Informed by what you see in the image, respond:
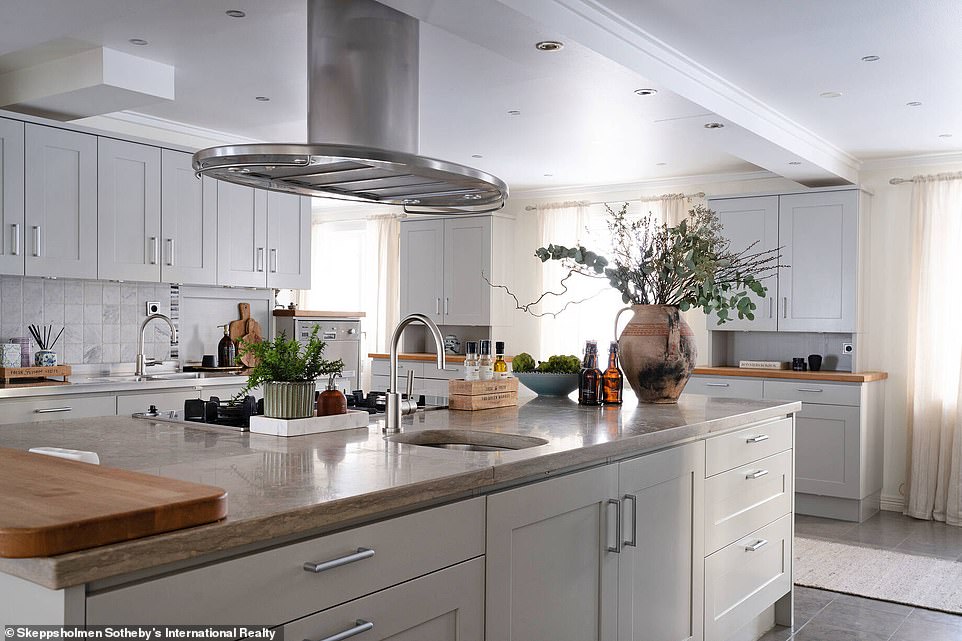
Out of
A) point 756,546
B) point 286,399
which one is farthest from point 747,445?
point 286,399

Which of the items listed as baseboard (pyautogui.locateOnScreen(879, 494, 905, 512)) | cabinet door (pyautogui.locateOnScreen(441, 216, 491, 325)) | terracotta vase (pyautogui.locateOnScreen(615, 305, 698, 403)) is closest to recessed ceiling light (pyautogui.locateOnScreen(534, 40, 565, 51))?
terracotta vase (pyautogui.locateOnScreen(615, 305, 698, 403))

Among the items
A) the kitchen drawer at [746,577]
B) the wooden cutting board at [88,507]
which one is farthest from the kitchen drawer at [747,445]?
the wooden cutting board at [88,507]

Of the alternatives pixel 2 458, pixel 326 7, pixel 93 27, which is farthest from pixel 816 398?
pixel 2 458

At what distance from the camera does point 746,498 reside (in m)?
3.24

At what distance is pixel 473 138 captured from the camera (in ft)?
18.5

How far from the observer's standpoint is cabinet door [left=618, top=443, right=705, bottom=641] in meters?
2.53

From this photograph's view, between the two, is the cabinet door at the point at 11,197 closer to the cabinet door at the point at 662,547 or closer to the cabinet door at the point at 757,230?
the cabinet door at the point at 662,547

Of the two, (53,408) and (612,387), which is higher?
(612,387)

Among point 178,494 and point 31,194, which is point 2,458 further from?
point 31,194

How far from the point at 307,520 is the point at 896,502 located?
5804 mm

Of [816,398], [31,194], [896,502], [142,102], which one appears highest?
[142,102]

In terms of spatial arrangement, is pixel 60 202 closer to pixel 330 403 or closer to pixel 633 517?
pixel 330 403

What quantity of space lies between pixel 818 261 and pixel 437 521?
5.07 m

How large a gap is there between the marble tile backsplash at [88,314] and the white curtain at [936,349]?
504 cm
